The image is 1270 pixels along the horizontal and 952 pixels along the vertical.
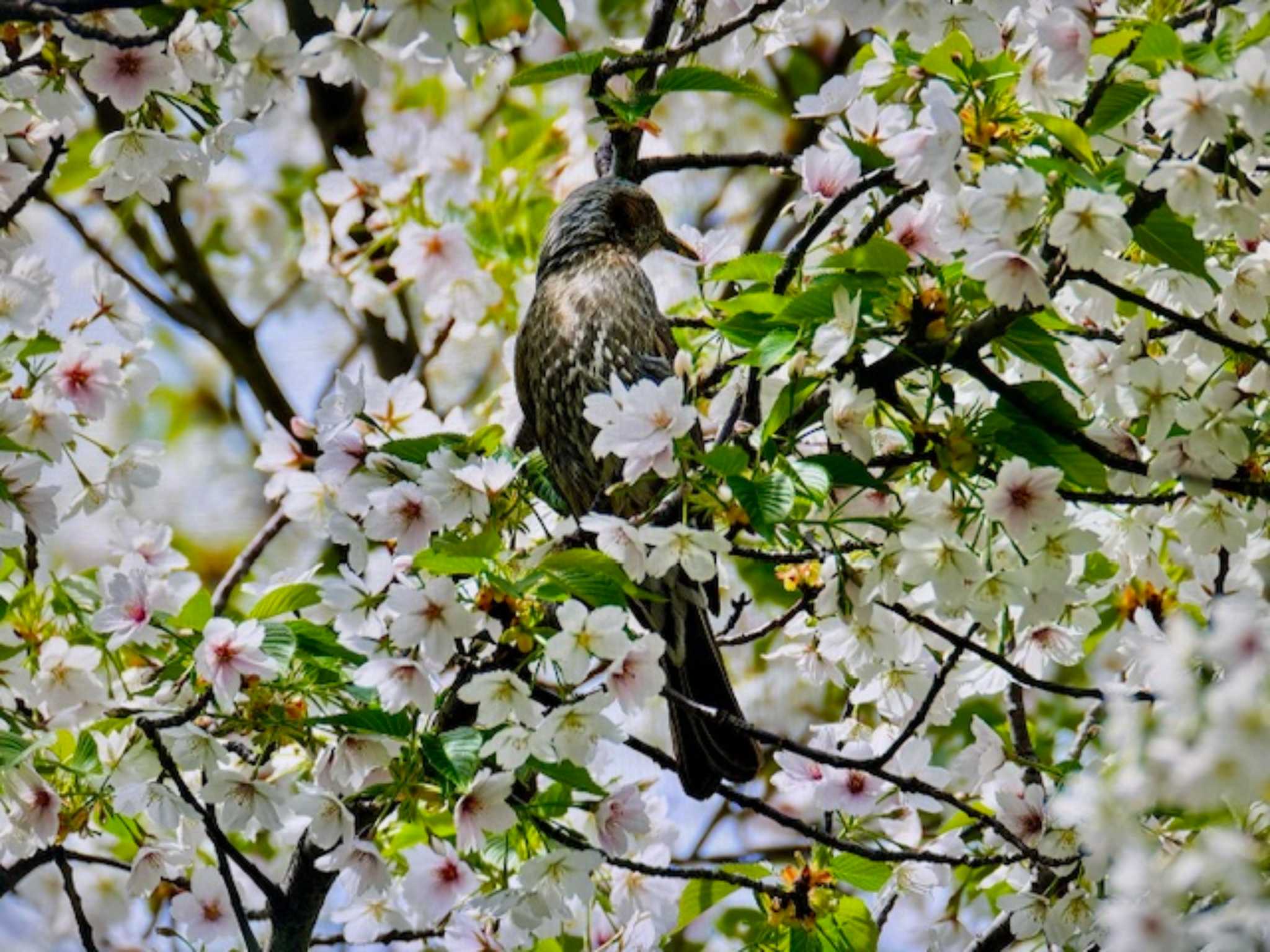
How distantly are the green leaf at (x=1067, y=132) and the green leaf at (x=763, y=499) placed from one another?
49 cm

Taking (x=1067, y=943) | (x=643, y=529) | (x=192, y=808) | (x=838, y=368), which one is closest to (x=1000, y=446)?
(x=838, y=368)

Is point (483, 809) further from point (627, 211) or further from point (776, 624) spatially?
point (627, 211)

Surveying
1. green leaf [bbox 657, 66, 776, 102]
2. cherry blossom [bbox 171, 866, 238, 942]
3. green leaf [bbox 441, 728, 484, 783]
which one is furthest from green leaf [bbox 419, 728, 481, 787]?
green leaf [bbox 657, 66, 776, 102]

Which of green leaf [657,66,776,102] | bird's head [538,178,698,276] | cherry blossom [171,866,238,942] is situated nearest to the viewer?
green leaf [657,66,776,102]

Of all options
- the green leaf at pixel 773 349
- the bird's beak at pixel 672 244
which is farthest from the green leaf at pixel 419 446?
the bird's beak at pixel 672 244

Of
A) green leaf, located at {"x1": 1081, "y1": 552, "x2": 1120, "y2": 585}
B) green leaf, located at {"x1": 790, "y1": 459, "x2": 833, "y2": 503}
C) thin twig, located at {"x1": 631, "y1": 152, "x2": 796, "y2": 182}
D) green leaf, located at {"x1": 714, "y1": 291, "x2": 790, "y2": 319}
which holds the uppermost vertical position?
thin twig, located at {"x1": 631, "y1": 152, "x2": 796, "y2": 182}

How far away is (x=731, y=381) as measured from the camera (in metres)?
2.66

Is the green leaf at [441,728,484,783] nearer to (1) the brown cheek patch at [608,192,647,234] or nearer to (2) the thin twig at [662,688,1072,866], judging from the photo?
(2) the thin twig at [662,688,1072,866]

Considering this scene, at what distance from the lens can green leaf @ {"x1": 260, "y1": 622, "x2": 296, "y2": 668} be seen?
219cm

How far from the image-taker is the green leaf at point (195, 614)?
7.86 feet

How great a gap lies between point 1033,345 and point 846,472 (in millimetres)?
267

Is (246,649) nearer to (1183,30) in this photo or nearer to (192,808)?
(192,808)

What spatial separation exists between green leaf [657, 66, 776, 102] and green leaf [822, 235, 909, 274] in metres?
0.36

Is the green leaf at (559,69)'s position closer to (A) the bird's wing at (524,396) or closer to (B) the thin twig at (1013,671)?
(B) the thin twig at (1013,671)
